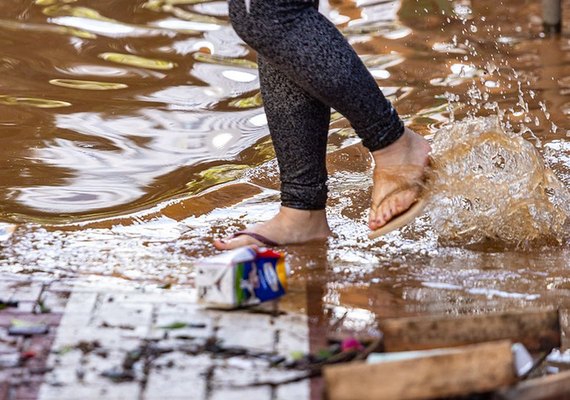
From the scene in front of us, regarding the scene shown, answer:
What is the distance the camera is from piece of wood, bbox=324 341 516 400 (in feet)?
6.45

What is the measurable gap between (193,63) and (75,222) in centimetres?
193

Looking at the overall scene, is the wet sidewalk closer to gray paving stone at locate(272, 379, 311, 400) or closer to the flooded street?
gray paving stone at locate(272, 379, 311, 400)

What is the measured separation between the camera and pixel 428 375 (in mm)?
2031

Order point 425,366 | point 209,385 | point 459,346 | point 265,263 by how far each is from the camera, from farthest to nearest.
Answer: point 265,263
point 459,346
point 209,385
point 425,366

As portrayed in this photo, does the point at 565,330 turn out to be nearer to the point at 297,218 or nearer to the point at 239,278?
the point at 239,278

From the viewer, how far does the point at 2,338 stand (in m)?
2.39

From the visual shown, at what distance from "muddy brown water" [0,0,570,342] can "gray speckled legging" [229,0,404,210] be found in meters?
0.24

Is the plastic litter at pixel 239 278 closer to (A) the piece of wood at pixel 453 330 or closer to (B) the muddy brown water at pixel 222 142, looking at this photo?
(B) the muddy brown water at pixel 222 142

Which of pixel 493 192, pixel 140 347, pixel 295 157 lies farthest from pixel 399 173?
pixel 140 347

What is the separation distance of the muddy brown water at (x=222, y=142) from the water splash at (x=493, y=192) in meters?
0.01

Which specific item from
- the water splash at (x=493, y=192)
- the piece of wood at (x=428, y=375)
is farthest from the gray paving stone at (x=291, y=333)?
the water splash at (x=493, y=192)

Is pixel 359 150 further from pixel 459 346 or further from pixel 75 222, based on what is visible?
pixel 459 346

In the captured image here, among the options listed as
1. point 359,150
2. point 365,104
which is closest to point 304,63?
point 365,104

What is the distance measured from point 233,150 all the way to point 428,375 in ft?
7.93
